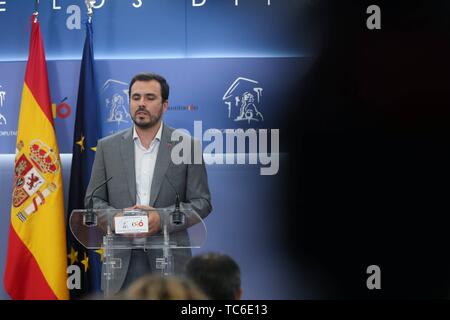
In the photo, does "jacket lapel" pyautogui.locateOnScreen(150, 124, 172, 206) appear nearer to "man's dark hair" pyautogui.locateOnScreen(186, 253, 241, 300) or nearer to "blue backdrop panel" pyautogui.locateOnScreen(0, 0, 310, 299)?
"blue backdrop panel" pyautogui.locateOnScreen(0, 0, 310, 299)

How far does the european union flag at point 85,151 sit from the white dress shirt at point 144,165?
353 millimetres

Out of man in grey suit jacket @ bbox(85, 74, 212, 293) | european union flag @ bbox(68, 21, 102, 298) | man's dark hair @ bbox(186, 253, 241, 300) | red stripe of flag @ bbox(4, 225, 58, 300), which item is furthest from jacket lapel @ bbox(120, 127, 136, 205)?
man's dark hair @ bbox(186, 253, 241, 300)

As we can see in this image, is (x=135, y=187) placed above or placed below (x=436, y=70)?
below

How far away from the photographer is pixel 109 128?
606 centimetres

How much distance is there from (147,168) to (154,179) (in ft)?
0.40

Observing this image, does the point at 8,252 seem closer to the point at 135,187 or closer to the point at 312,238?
the point at 135,187

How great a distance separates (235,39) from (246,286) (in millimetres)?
1913

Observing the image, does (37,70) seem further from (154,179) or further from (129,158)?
(154,179)

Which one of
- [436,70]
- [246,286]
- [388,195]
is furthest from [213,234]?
[436,70]

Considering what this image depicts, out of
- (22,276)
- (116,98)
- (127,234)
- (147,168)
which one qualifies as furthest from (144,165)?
(22,276)

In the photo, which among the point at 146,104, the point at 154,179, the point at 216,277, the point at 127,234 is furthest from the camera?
the point at 146,104

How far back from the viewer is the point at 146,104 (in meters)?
5.89

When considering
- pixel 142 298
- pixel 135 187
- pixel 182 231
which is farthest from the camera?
pixel 135 187

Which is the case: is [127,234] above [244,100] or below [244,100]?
below
